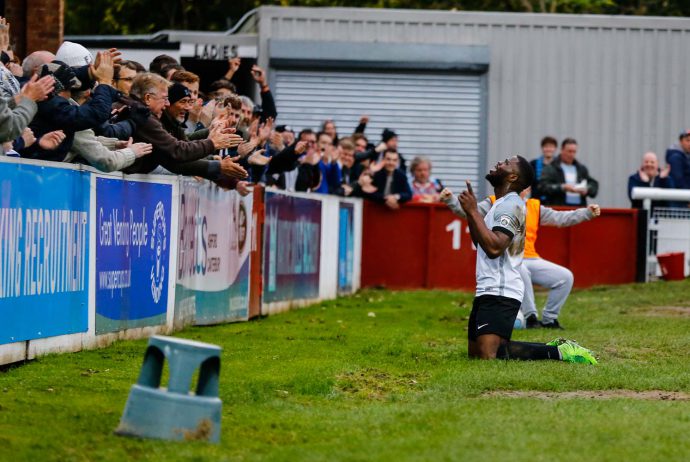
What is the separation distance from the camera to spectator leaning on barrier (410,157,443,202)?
84.8 ft

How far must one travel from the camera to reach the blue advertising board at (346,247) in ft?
77.1

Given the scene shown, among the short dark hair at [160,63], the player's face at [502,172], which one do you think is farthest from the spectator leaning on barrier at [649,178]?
the player's face at [502,172]

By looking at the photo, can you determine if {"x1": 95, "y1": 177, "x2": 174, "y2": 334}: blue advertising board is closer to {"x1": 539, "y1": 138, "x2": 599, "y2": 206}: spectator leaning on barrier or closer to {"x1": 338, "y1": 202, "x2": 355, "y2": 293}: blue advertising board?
{"x1": 338, "y1": 202, "x2": 355, "y2": 293}: blue advertising board

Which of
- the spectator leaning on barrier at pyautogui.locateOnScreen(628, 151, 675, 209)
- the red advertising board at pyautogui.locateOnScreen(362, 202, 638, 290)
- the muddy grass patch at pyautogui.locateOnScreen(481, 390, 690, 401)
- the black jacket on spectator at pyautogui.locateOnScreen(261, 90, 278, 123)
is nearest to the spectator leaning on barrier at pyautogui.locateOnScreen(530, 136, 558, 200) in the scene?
the red advertising board at pyautogui.locateOnScreen(362, 202, 638, 290)

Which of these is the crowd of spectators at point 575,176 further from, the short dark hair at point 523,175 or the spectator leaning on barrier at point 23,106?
the spectator leaning on barrier at point 23,106

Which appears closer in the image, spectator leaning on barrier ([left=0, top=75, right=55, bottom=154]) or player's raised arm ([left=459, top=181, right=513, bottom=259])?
spectator leaning on barrier ([left=0, top=75, right=55, bottom=154])

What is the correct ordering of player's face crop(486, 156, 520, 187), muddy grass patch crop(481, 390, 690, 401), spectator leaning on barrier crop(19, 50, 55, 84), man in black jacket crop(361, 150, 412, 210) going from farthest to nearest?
man in black jacket crop(361, 150, 412, 210), player's face crop(486, 156, 520, 187), spectator leaning on barrier crop(19, 50, 55, 84), muddy grass patch crop(481, 390, 690, 401)

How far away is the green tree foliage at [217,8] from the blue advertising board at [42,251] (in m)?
31.2

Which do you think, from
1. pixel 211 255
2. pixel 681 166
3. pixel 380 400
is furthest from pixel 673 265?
pixel 380 400

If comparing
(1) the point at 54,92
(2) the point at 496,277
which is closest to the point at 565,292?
(2) the point at 496,277

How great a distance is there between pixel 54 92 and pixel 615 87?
2036cm

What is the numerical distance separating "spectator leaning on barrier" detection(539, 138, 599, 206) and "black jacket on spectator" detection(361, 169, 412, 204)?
2.21 meters

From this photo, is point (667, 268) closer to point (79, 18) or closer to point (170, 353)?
point (170, 353)

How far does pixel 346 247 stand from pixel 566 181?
13.1 ft
